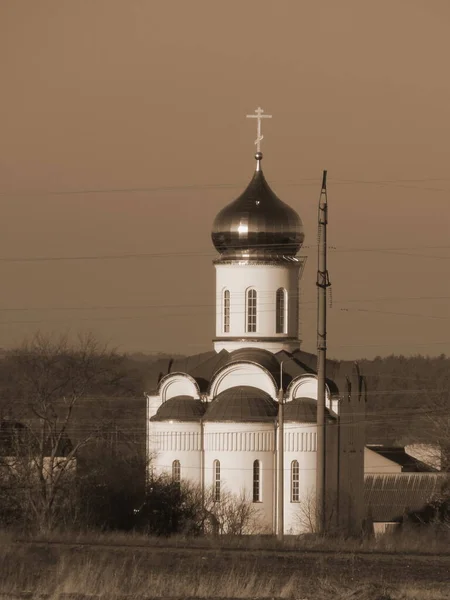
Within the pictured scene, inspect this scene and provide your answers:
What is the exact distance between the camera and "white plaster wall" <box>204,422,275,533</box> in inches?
1649

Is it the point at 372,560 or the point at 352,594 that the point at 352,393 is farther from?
the point at 352,594

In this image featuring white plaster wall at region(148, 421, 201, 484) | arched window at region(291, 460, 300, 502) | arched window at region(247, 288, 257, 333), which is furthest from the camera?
arched window at region(247, 288, 257, 333)

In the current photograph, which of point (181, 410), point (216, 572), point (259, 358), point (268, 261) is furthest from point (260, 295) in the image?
point (216, 572)

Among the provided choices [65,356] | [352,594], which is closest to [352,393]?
[65,356]

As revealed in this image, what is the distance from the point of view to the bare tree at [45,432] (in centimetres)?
3372

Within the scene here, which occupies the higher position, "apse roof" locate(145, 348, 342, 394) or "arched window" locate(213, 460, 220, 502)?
"apse roof" locate(145, 348, 342, 394)

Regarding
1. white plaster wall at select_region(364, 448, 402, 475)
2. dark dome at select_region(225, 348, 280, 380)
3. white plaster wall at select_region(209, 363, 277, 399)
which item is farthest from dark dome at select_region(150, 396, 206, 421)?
white plaster wall at select_region(364, 448, 402, 475)

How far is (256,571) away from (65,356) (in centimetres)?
3684

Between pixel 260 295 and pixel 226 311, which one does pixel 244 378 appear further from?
pixel 260 295

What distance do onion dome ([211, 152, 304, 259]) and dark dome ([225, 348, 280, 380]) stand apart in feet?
8.31

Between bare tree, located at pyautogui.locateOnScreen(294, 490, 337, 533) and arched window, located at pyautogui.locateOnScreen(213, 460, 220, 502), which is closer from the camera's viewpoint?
bare tree, located at pyautogui.locateOnScreen(294, 490, 337, 533)

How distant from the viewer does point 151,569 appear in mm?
20969

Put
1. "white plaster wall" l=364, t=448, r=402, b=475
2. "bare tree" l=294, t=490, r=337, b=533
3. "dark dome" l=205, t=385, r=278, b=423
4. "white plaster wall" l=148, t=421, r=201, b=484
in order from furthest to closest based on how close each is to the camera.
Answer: "white plaster wall" l=364, t=448, r=402, b=475 → "white plaster wall" l=148, t=421, r=201, b=484 → "dark dome" l=205, t=385, r=278, b=423 → "bare tree" l=294, t=490, r=337, b=533

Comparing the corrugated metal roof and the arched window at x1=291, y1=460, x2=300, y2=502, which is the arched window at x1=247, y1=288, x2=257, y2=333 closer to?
the arched window at x1=291, y1=460, x2=300, y2=502
